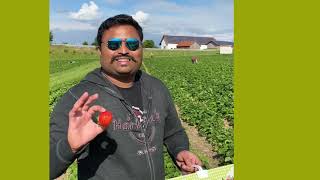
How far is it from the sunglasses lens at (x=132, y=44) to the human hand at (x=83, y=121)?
0.56 metres

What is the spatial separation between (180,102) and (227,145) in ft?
19.1

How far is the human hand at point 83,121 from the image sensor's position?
6.93ft

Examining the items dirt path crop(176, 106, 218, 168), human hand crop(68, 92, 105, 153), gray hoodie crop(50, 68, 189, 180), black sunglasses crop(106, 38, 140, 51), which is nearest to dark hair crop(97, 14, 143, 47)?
black sunglasses crop(106, 38, 140, 51)

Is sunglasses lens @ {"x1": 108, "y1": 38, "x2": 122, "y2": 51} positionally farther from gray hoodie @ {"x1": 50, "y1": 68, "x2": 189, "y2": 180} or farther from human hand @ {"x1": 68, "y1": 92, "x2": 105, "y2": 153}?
human hand @ {"x1": 68, "y1": 92, "x2": 105, "y2": 153}

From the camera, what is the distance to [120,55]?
2572 millimetres

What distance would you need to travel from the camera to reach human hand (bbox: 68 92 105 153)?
6.93 ft

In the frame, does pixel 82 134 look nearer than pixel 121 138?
Yes

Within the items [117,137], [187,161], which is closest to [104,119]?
[117,137]

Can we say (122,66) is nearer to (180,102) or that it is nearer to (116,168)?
(116,168)

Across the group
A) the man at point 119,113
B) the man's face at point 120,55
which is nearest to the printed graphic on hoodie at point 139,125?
the man at point 119,113

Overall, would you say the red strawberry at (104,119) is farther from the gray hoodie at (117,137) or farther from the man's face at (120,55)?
the man's face at (120,55)

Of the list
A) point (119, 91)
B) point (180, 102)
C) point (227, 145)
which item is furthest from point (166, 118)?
point (180, 102)

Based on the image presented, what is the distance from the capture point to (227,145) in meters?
7.49

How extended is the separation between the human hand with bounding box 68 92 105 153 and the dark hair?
0.67 metres
